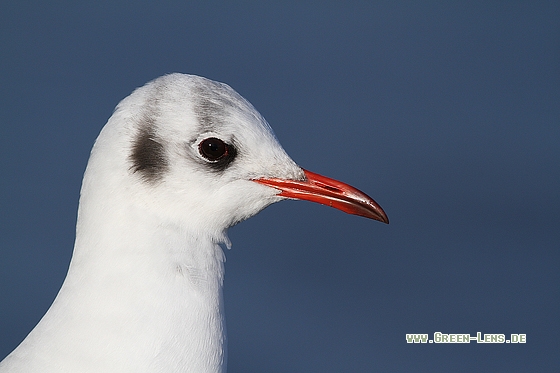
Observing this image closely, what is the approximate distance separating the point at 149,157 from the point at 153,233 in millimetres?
224

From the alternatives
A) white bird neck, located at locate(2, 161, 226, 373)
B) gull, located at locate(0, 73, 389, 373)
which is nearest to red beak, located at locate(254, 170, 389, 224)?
gull, located at locate(0, 73, 389, 373)

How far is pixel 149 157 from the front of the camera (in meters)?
2.54

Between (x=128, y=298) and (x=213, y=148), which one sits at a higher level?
(x=213, y=148)

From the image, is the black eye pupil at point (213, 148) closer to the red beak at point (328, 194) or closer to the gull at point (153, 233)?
the gull at point (153, 233)

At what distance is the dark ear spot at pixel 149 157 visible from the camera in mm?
2535

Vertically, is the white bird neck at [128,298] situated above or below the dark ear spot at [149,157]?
below

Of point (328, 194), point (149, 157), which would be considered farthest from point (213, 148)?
point (328, 194)

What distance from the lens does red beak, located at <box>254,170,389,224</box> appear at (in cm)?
272

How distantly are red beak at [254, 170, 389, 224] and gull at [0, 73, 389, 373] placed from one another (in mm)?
144

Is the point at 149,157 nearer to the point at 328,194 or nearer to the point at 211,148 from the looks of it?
the point at 211,148

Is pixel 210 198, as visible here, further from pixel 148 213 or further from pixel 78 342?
pixel 78 342

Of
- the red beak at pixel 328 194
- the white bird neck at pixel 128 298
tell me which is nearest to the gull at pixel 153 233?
the white bird neck at pixel 128 298

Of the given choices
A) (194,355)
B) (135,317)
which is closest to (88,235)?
(135,317)

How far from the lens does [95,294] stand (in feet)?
8.33
